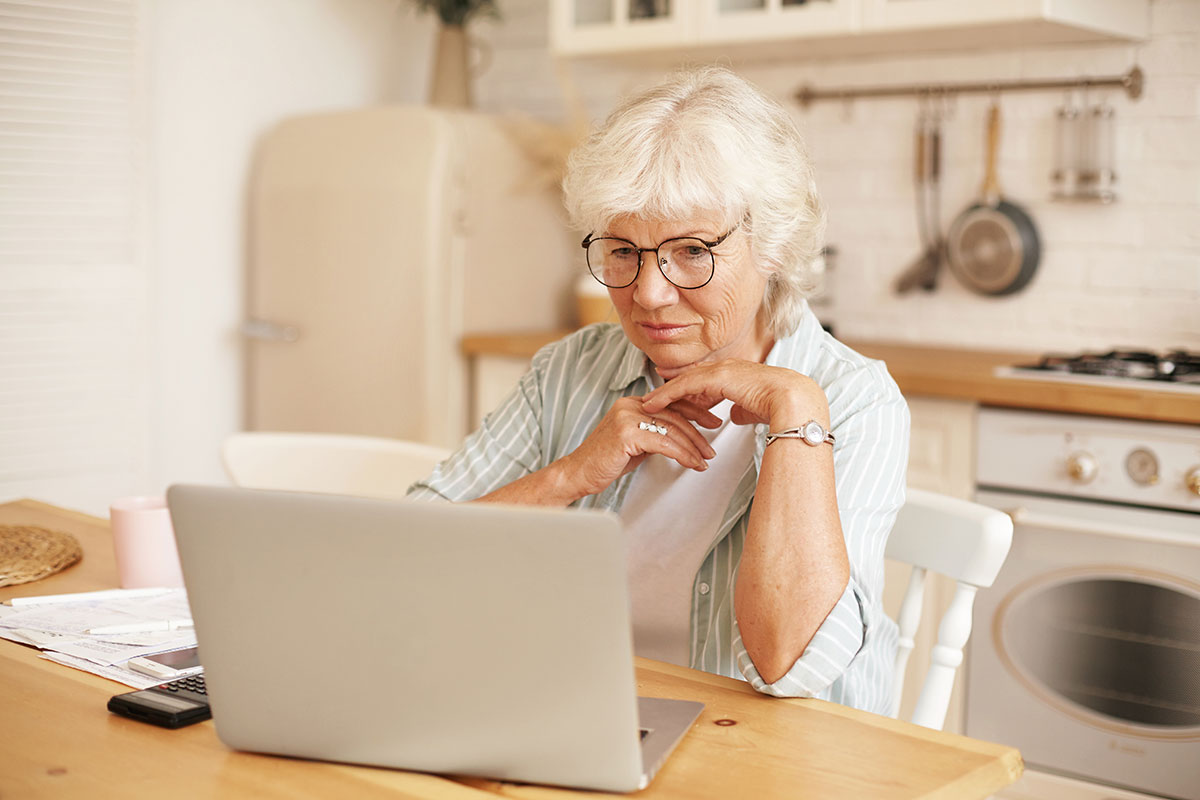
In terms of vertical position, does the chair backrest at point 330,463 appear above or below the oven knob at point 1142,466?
above

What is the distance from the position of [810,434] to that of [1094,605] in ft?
4.17

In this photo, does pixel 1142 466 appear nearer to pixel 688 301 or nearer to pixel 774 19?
pixel 688 301

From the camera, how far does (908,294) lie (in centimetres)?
292

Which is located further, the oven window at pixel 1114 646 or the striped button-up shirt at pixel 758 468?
the oven window at pixel 1114 646

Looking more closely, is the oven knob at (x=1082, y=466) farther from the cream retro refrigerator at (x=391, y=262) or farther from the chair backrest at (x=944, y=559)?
the cream retro refrigerator at (x=391, y=262)

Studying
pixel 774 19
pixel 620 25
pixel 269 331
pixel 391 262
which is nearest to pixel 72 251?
pixel 269 331

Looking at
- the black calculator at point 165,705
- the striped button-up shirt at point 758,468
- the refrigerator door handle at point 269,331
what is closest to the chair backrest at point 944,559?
the striped button-up shirt at point 758,468

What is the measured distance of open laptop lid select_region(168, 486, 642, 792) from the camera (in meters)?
0.77

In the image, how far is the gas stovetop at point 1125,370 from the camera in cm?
213

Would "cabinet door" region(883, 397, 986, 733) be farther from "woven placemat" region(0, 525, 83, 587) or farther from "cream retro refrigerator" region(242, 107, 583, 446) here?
"woven placemat" region(0, 525, 83, 587)

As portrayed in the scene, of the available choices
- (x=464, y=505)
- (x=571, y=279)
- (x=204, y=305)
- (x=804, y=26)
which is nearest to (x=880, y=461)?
(x=464, y=505)

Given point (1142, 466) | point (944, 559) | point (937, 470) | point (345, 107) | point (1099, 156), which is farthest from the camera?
point (345, 107)

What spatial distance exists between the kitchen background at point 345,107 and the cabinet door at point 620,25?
16cm

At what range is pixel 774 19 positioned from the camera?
268 centimetres
